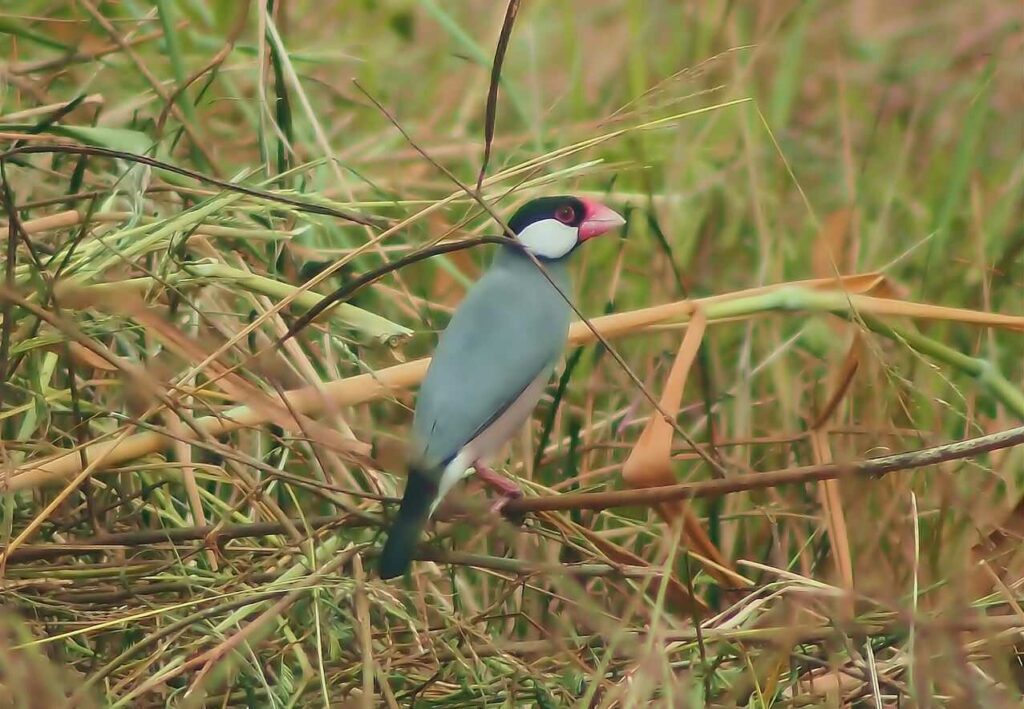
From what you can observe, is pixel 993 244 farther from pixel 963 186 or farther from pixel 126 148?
pixel 126 148

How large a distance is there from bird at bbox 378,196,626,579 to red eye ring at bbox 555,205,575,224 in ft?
0.22

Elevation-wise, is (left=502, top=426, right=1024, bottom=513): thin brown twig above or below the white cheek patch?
above

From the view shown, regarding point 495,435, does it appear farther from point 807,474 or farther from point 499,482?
point 807,474

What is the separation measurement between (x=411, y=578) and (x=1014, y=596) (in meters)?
0.60

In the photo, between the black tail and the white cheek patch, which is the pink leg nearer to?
the black tail

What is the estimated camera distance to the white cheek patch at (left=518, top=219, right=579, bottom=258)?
1.95 metres

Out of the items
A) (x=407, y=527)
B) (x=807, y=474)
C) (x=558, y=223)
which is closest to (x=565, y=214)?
(x=558, y=223)

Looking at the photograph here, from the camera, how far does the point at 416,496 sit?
1358 millimetres

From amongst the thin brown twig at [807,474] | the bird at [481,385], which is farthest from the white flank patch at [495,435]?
the thin brown twig at [807,474]

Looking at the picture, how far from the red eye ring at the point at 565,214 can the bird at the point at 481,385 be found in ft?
0.22

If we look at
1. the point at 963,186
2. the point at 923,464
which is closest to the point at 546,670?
the point at 923,464

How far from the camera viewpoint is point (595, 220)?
6.51 feet

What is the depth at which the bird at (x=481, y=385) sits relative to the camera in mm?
1363

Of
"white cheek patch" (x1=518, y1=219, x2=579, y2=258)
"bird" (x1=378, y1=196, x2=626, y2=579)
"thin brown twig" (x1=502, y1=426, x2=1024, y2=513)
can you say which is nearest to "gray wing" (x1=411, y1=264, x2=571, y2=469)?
"bird" (x1=378, y1=196, x2=626, y2=579)
